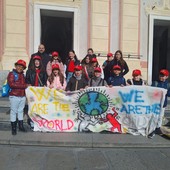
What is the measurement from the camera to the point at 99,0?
1330 centimetres

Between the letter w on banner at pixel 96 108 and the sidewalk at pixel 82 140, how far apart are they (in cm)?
28

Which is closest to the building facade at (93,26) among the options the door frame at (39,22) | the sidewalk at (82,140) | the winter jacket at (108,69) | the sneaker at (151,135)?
the door frame at (39,22)

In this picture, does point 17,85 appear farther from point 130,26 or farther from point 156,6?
point 156,6

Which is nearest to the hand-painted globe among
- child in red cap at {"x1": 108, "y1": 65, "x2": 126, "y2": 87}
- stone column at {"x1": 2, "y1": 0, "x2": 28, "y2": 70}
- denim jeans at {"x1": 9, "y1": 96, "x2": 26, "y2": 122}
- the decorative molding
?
child in red cap at {"x1": 108, "y1": 65, "x2": 126, "y2": 87}

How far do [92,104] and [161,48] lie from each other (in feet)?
43.0

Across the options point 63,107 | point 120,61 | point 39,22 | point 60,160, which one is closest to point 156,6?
point 39,22

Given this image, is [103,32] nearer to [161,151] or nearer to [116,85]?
[116,85]

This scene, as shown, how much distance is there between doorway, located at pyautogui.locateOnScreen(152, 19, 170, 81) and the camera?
697 inches

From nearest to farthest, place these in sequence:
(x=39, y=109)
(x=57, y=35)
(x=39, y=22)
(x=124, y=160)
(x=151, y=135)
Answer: (x=124, y=160) → (x=151, y=135) → (x=39, y=109) → (x=39, y=22) → (x=57, y=35)

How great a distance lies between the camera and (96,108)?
6891 millimetres

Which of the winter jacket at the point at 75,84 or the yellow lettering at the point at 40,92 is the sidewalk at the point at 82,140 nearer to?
the yellow lettering at the point at 40,92

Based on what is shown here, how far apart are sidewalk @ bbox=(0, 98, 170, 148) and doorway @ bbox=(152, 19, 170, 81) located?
11.6m

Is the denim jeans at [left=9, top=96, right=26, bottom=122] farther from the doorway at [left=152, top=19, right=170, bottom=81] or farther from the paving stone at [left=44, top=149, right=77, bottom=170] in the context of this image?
the doorway at [left=152, top=19, right=170, bottom=81]

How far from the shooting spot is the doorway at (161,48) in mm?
17711
